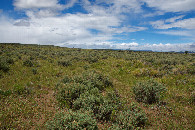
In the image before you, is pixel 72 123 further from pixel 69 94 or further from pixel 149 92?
pixel 149 92

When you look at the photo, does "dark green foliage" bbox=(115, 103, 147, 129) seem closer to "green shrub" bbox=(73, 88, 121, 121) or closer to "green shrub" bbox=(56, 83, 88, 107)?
"green shrub" bbox=(73, 88, 121, 121)

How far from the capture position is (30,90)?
334 inches

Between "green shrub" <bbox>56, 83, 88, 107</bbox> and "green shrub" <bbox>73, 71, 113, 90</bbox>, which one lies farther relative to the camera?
"green shrub" <bbox>73, 71, 113, 90</bbox>

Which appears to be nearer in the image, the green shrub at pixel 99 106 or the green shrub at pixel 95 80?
the green shrub at pixel 99 106

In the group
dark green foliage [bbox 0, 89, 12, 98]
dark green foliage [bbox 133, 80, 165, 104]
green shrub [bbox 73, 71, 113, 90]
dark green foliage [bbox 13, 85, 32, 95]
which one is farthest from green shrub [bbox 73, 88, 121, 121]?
dark green foliage [bbox 0, 89, 12, 98]

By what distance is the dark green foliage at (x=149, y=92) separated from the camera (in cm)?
774

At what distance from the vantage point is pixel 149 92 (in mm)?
7895

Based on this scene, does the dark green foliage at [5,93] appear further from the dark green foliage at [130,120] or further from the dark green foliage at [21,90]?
the dark green foliage at [130,120]

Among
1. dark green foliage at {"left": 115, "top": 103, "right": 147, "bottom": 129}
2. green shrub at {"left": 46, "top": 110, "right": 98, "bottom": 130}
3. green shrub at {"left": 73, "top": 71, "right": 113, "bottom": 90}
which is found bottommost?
dark green foliage at {"left": 115, "top": 103, "right": 147, "bottom": 129}

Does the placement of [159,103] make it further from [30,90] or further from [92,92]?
[30,90]

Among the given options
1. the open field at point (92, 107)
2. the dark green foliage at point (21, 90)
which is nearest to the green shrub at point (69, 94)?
the open field at point (92, 107)

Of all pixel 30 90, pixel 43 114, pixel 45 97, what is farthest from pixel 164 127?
pixel 30 90

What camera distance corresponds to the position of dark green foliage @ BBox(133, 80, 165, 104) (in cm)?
774

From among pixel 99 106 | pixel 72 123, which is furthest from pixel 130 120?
pixel 72 123
